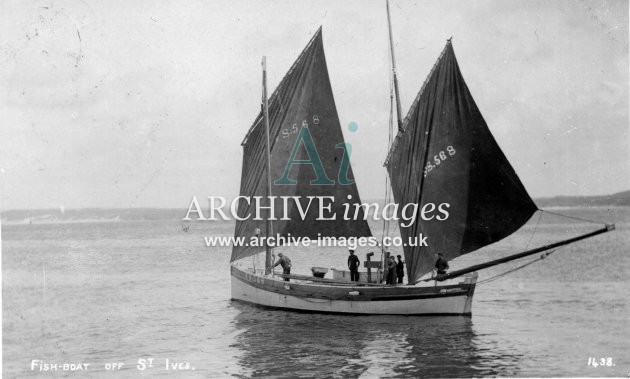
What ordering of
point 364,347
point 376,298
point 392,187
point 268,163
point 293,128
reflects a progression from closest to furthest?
point 364,347
point 392,187
point 376,298
point 268,163
point 293,128

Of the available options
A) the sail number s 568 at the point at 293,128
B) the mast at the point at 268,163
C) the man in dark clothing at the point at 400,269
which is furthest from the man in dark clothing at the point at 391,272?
the sail number s 568 at the point at 293,128

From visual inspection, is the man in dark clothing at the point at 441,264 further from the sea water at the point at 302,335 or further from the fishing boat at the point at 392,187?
the sea water at the point at 302,335

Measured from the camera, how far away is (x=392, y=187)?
26.3m

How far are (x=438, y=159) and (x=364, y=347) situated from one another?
7152mm

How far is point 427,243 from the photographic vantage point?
2561cm

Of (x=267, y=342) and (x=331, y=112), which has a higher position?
(x=331, y=112)

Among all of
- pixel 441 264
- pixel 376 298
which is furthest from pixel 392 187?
pixel 376 298

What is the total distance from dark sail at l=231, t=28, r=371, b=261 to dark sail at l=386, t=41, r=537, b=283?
348 cm

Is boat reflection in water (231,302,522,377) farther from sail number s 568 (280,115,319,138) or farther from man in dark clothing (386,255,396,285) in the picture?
sail number s 568 (280,115,319,138)

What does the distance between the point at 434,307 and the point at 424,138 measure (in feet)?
20.7

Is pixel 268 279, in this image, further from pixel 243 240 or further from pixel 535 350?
pixel 535 350

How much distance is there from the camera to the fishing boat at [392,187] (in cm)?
2466

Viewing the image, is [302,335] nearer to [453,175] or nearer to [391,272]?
[391,272]

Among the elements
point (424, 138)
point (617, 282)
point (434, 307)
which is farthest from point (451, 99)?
point (617, 282)
